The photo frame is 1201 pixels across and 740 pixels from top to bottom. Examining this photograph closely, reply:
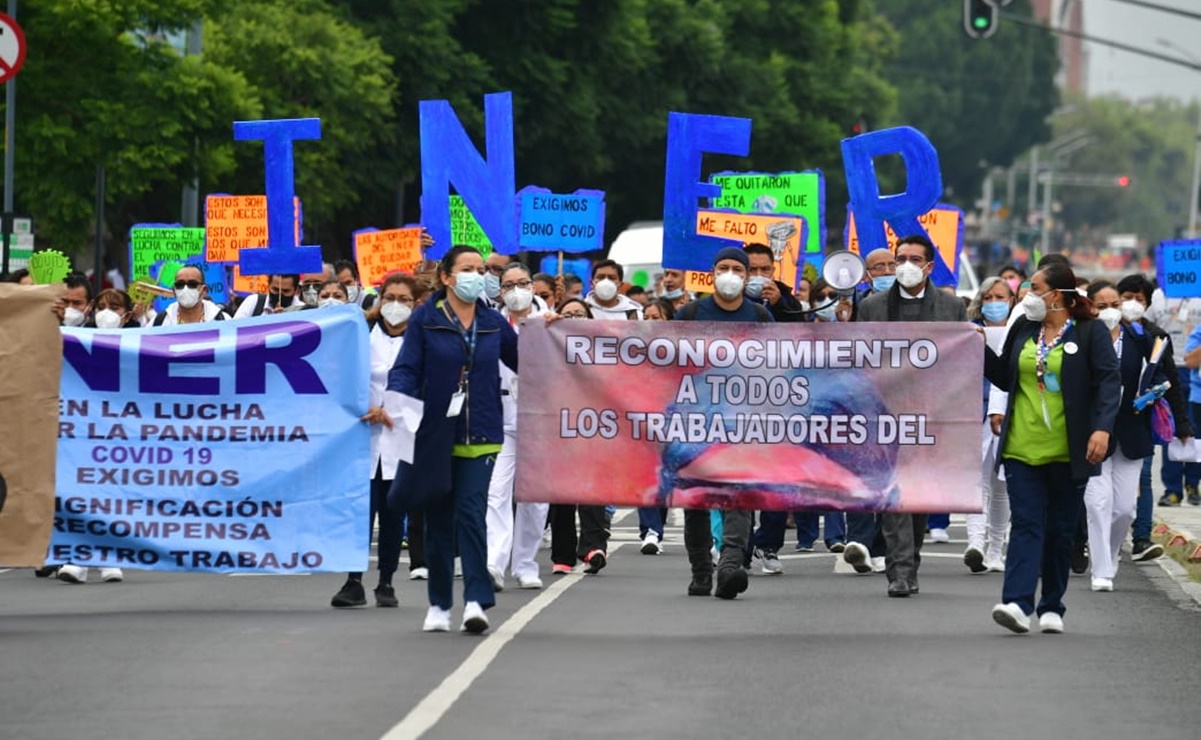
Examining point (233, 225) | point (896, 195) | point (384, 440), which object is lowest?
point (384, 440)

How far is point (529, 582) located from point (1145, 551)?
4455 mm

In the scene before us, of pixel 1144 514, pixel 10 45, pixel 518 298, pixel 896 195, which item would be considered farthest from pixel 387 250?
pixel 518 298

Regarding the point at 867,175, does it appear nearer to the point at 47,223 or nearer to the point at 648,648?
the point at 648,648

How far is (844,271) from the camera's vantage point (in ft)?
58.1

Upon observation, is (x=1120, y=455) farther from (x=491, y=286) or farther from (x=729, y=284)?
(x=491, y=286)

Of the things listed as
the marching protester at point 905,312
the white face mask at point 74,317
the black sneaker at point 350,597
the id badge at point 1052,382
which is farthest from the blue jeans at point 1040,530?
the white face mask at point 74,317

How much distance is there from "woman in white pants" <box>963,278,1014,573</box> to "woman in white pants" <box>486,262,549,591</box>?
2.60m

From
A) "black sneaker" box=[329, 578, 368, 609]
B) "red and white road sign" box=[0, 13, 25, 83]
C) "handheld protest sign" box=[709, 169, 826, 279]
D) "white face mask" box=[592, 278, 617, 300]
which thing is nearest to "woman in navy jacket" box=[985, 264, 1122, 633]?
"black sneaker" box=[329, 578, 368, 609]

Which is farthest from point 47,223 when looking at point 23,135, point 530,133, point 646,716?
point 646,716

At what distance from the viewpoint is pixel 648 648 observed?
480 inches

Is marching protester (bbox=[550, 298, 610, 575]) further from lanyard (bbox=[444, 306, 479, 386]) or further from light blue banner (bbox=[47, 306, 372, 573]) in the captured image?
lanyard (bbox=[444, 306, 479, 386])

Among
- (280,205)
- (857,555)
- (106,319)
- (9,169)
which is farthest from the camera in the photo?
(9,169)

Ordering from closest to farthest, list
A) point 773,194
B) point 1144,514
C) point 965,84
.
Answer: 1. point 1144,514
2. point 773,194
3. point 965,84

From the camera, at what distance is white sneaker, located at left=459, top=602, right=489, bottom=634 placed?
1249 centimetres
